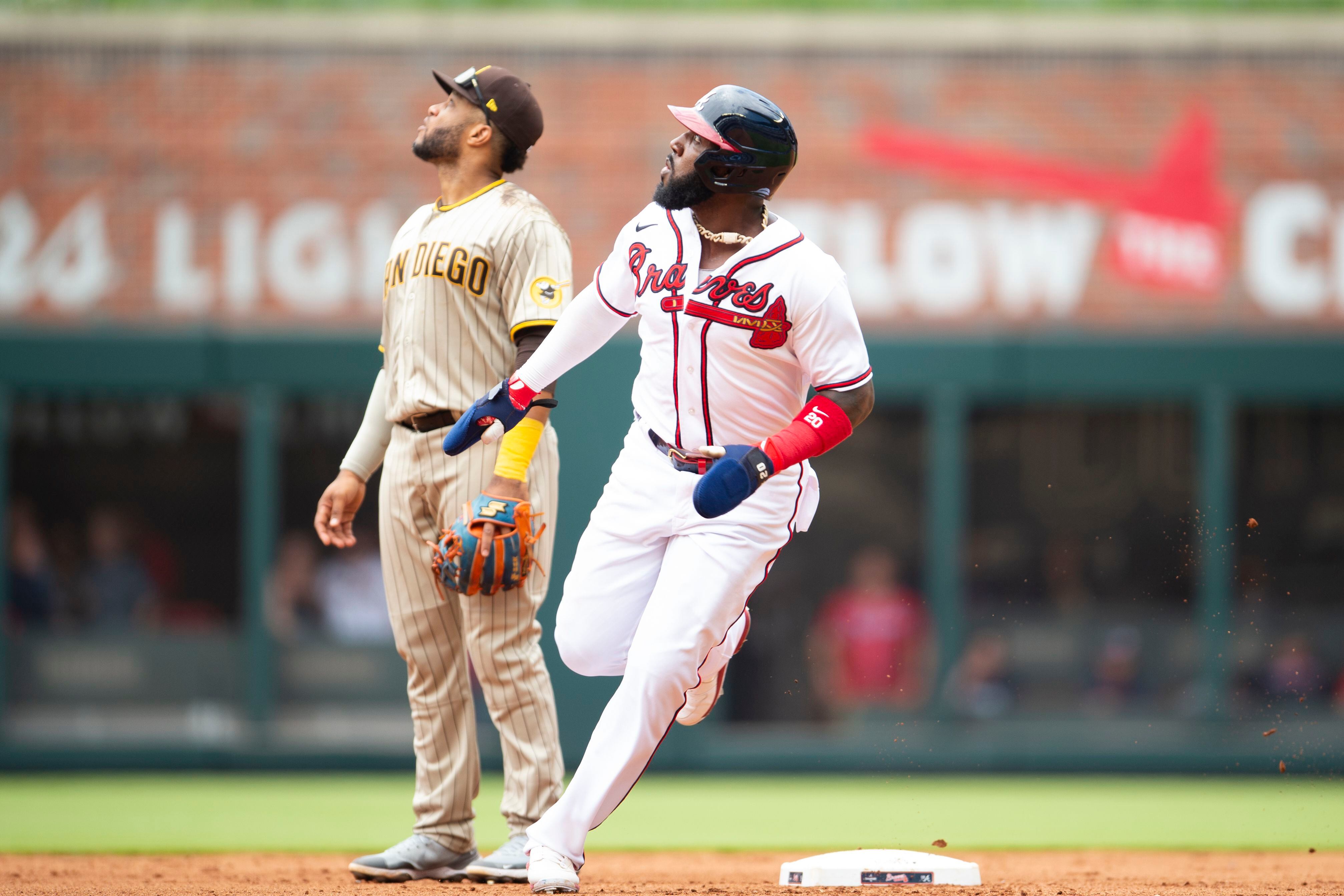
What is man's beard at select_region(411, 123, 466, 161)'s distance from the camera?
4.39 meters

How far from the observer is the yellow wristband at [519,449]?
3.94m

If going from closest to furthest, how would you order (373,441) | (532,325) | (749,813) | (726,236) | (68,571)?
(726,236)
(532,325)
(373,441)
(749,813)
(68,571)

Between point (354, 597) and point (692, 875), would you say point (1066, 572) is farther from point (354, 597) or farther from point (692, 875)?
point (692, 875)

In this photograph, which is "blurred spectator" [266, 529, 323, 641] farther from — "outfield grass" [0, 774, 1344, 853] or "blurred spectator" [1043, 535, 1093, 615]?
"blurred spectator" [1043, 535, 1093, 615]

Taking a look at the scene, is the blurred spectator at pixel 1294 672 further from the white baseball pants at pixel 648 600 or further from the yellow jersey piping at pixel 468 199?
the yellow jersey piping at pixel 468 199

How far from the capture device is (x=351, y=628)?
9734 mm

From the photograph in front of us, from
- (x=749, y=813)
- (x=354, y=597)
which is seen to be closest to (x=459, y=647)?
(x=749, y=813)

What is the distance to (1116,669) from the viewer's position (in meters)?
9.85

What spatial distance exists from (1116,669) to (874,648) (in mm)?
1563

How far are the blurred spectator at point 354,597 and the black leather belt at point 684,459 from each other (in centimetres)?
600

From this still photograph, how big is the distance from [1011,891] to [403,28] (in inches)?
349

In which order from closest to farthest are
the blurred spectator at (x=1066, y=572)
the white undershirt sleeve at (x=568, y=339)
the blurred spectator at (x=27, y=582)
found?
the white undershirt sleeve at (x=568, y=339) → the blurred spectator at (x=27, y=582) → the blurred spectator at (x=1066, y=572)

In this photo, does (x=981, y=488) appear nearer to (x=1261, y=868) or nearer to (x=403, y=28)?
(x=403, y=28)

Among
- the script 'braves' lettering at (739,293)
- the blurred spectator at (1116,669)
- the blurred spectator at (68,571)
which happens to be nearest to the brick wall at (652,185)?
the blurred spectator at (68,571)
